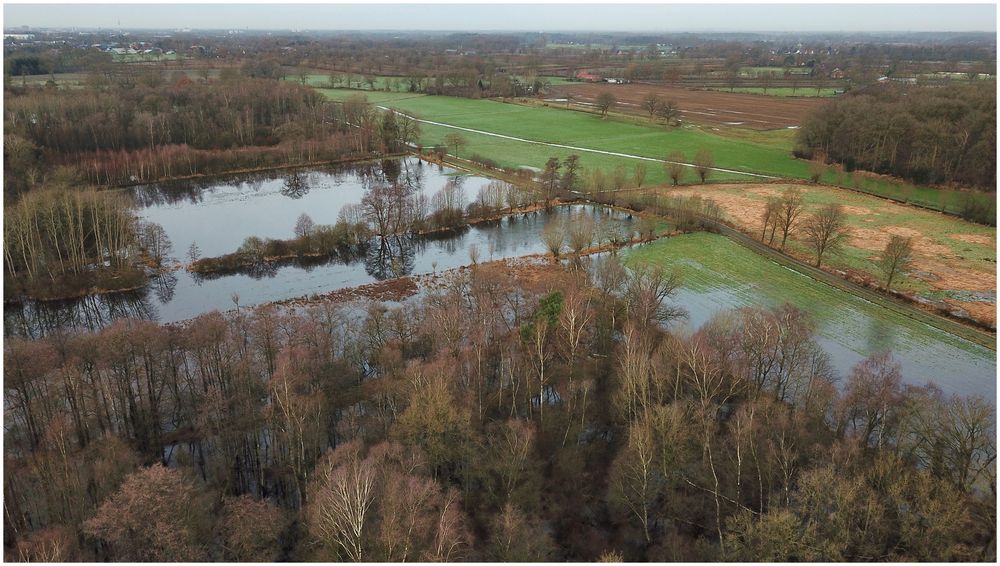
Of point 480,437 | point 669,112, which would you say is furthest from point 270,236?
point 669,112

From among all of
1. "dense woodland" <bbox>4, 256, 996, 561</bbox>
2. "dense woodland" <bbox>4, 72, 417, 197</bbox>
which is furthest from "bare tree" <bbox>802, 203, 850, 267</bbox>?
"dense woodland" <bbox>4, 72, 417, 197</bbox>

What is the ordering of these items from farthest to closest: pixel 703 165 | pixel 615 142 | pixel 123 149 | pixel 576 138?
pixel 576 138 < pixel 615 142 < pixel 123 149 < pixel 703 165

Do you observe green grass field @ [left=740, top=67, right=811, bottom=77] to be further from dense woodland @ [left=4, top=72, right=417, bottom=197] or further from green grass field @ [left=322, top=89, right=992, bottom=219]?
dense woodland @ [left=4, top=72, right=417, bottom=197]

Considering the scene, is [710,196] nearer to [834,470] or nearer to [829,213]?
[829,213]

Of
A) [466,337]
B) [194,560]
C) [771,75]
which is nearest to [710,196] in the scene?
[466,337]

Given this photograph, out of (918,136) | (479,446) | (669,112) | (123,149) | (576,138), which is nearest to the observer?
(479,446)

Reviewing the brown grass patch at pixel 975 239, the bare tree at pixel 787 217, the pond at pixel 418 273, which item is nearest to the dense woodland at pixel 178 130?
the pond at pixel 418 273

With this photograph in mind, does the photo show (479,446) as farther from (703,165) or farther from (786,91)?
(786,91)
